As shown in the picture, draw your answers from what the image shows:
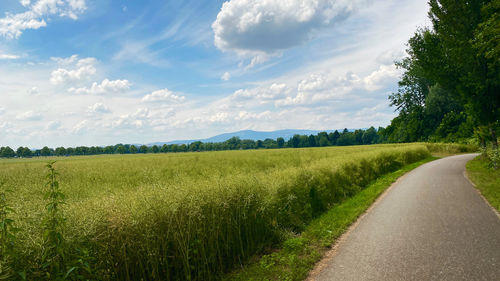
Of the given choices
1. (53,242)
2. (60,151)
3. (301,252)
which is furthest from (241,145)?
(53,242)

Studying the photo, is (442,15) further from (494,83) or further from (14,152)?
(14,152)

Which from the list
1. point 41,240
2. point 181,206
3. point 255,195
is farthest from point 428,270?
point 41,240

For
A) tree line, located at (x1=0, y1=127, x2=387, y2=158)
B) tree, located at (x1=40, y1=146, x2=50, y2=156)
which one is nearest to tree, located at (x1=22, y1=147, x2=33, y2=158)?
tree line, located at (x1=0, y1=127, x2=387, y2=158)

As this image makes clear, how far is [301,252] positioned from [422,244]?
8.61 ft

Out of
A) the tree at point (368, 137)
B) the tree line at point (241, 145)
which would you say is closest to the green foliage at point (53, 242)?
the tree line at point (241, 145)

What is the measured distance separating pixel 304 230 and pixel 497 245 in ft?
13.6

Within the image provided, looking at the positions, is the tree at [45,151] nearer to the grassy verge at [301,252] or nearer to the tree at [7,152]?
the tree at [7,152]

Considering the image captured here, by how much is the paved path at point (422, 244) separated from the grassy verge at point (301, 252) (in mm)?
295

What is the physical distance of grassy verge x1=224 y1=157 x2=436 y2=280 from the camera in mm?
4902

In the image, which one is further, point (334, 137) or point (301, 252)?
point (334, 137)

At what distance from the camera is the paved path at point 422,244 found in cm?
453

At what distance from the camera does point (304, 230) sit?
736 centimetres

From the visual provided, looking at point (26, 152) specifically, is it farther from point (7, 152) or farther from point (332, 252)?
point (332, 252)

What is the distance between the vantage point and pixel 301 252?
5.76m
